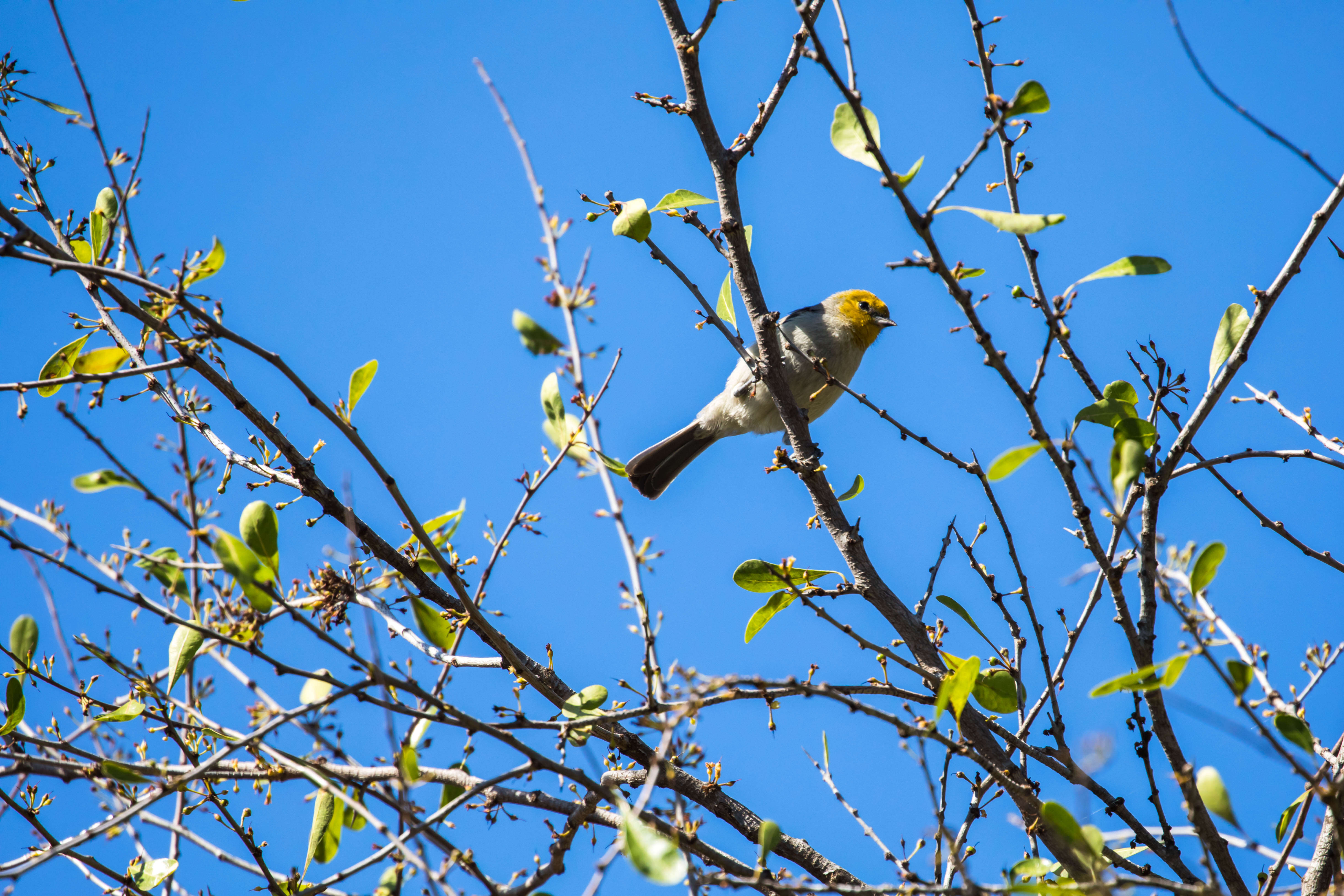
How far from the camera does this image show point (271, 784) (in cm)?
284

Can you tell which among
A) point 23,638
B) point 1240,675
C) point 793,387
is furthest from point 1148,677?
point 793,387

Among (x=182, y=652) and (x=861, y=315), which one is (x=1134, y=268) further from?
(x=861, y=315)

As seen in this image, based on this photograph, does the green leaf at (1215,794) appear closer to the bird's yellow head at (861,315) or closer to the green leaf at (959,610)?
the green leaf at (959,610)

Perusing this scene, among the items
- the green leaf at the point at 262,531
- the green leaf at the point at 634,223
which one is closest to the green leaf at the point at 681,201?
the green leaf at the point at 634,223

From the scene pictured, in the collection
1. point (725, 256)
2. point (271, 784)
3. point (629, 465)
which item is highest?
point (629, 465)

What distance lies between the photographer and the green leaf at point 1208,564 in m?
2.25

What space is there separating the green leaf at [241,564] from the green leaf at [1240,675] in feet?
6.62

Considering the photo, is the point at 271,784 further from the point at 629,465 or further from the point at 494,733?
the point at 629,465

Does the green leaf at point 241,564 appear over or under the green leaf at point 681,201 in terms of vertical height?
under

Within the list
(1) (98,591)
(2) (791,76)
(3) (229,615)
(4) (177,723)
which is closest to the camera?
(1) (98,591)

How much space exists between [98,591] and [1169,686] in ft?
7.66

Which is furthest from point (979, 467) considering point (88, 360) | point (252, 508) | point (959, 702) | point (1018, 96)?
point (88, 360)

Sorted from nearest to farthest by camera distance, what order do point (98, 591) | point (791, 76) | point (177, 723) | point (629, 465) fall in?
point (98, 591) < point (177, 723) < point (791, 76) < point (629, 465)

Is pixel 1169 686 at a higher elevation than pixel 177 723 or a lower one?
lower
